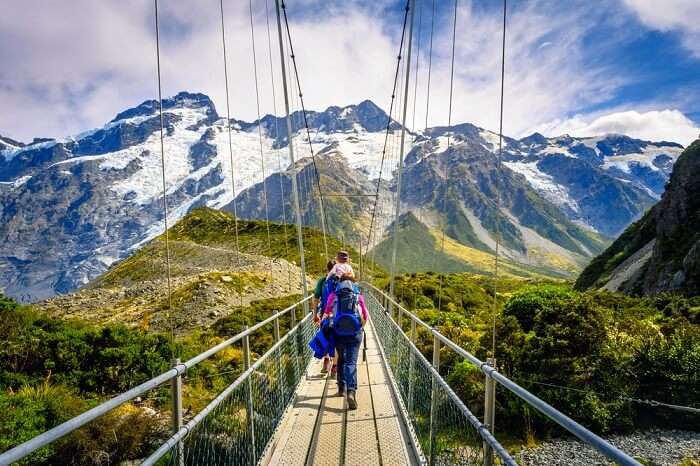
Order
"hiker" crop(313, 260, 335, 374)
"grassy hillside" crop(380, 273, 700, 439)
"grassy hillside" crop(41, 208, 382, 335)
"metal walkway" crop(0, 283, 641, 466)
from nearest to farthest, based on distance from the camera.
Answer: "metal walkway" crop(0, 283, 641, 466)
"hiker" crop(313, 260, 335, 374)
"grassy hillside" crop(380, 273, 700, 439)
"grassy hillside" crop(41, 208, 382, 335)

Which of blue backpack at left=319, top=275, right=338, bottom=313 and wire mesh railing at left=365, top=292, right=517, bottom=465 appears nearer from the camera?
wire mesh railing at left=365, top=292, right=517, bottom=465

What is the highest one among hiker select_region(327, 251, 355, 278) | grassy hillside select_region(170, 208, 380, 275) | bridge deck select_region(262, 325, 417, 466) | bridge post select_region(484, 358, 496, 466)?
grassy hillside select_region(170, 208, 380, 275)

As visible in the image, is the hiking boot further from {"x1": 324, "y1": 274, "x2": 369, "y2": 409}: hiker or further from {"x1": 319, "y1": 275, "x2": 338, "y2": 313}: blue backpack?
{"x1": 319, "y1": 275, "x2": 338, "y2": 313}: blue backpack

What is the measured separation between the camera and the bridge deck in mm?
4488

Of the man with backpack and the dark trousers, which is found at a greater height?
the man with backpack

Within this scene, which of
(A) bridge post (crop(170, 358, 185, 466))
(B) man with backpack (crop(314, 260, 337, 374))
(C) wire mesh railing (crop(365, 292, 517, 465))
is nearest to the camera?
(A) bridge post (crop(170, 358, 185, 466))

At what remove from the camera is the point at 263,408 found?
4.62 meters

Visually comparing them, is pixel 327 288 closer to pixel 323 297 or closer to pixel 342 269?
pixel 323 297

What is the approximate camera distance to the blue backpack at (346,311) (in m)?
5.79

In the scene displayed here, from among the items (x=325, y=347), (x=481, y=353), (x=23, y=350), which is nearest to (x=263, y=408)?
(x=325, y=347)

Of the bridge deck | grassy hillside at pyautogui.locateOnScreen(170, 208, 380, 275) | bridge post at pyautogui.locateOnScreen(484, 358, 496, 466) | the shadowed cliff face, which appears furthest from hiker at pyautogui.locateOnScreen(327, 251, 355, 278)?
grassy hillside at pyautogui.locateOnScreen(170, 208, 380, 275)

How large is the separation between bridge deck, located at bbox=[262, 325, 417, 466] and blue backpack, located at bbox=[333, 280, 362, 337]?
1.01 m

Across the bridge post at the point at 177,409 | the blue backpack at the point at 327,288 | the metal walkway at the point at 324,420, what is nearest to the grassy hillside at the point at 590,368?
the blue backpack at the point at 327,288

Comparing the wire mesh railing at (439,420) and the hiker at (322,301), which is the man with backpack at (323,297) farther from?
the wire mesh railing at (439,420)
